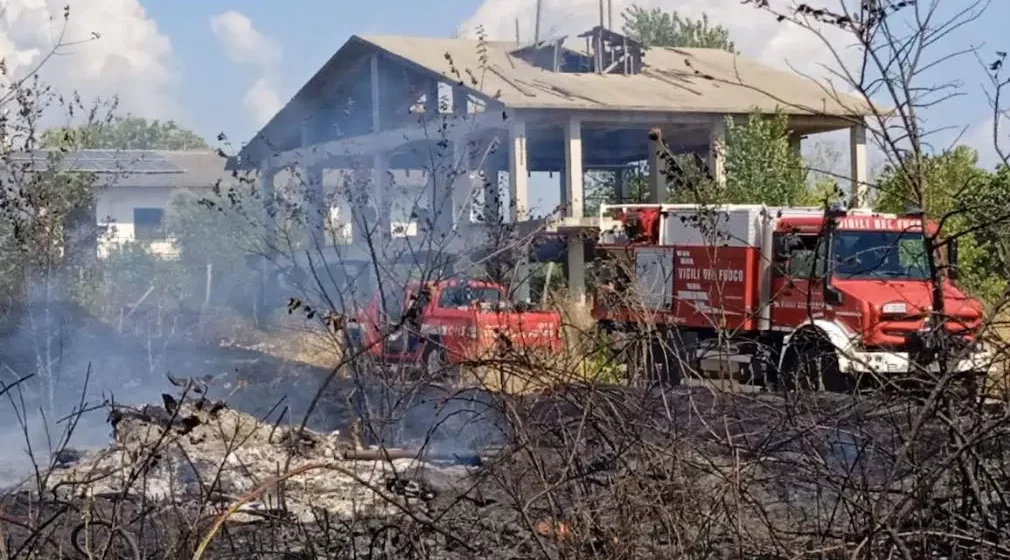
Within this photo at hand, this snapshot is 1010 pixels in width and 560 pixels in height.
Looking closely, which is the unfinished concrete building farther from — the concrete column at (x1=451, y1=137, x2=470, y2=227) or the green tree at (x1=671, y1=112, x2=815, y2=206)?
the green tree at (x1=671, y1=112, x2=815, y2=206)

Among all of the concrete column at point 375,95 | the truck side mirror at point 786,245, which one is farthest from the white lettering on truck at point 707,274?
the concrete column at point 375,95

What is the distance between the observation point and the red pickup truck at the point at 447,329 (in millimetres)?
6305

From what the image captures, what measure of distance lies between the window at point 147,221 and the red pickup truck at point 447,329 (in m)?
39.8

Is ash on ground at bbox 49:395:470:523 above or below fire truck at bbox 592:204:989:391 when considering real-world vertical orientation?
below

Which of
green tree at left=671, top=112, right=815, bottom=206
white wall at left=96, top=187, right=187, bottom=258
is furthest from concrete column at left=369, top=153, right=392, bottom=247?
white wall at left=96, top=187, right=187, bottom=258

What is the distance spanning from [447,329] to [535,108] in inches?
480

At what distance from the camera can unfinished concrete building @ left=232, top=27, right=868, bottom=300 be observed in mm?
21625

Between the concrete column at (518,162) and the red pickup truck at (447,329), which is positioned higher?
the concrete column at (518,162)

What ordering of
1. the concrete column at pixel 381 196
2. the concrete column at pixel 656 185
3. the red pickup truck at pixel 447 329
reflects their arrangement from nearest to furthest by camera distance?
the red pickup truck at pixel 447 329, the concrete column at pixel 381 196, the concrete column at pixel 656 185

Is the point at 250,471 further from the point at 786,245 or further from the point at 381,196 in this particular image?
the point at 381,196

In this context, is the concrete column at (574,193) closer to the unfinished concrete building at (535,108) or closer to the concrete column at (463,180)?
the unfinished concrete building at (535,108)

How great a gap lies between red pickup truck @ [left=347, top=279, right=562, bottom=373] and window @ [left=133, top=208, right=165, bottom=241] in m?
39.8

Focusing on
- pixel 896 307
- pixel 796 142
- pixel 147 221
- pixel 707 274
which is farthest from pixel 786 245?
pixel 147 221

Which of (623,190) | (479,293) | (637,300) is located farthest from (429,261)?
(623,190)
